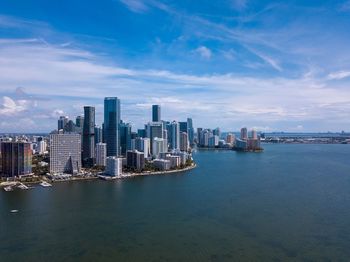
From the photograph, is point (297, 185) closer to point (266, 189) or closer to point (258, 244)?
point (266, 189)

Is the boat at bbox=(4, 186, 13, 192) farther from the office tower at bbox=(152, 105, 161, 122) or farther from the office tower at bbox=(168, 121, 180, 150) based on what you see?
the office tower at bbox=(152, 105, 161, 122)

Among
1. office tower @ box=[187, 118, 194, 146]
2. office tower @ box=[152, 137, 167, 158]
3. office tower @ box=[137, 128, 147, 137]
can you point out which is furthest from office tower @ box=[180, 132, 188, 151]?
office tower @ box=[187, 118, 194, 146]

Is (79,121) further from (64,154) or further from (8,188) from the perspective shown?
(8,188)

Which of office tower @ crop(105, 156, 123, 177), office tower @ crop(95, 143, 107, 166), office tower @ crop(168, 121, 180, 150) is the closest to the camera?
office tower @ crop(105, 156, 123, 177)

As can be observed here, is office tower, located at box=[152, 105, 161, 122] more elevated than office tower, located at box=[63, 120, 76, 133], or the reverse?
office tower, located at box=[152, 105, 161, 122]

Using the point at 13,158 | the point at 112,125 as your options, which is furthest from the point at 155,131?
the point at 13,158

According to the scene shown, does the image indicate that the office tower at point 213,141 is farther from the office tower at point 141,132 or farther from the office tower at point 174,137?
the office tower at point 141,132

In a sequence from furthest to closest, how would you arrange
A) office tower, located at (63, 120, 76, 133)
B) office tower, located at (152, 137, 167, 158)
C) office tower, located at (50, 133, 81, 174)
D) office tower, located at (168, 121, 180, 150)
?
office tower, located at (168, 121, 180, 150)
office tower, located at (63, 120, 76, 133)
office tower, located at (152, 137, 167, 158)
office tower, located at (50, 133, 81, 174)

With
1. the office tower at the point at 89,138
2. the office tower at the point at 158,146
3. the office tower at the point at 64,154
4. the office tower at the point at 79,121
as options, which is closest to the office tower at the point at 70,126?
the office tower at the point at 79,121
